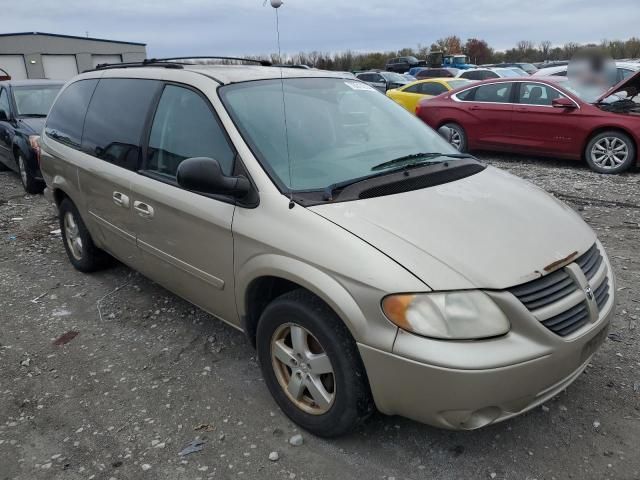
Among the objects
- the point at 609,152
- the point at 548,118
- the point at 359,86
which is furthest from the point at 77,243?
the point at 609,152

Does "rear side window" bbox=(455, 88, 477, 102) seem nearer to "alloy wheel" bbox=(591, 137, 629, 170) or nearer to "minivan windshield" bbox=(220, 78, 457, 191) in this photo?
"alloy wheel" bbox=(591, 137, 629, 170)

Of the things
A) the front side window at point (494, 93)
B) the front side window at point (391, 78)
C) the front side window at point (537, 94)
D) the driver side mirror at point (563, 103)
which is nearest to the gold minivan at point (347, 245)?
the driver side mirror at point (563, 103)

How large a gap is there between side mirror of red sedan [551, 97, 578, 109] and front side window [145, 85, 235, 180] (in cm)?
716

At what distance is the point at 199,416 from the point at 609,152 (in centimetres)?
780

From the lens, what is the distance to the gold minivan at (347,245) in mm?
2104

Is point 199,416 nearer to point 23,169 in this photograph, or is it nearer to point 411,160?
point 411,160

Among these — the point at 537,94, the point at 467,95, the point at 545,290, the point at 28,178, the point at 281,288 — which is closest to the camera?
the point at 545,290

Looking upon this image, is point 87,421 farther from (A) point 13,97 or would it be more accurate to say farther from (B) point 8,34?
(B) point 8,34

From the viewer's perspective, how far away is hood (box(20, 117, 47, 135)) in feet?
25.3

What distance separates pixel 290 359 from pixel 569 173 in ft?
23.6

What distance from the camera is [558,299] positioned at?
88.4 inches

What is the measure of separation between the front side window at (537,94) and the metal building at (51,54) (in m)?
30.8

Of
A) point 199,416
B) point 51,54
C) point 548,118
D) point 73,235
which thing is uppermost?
point 51,54

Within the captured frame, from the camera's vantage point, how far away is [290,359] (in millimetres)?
2604
